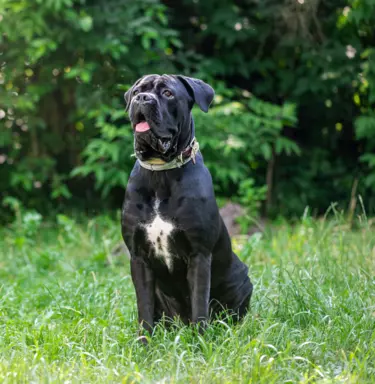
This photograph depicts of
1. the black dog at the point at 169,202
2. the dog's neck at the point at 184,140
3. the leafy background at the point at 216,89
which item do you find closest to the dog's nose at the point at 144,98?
the black dog at the point at 169,202

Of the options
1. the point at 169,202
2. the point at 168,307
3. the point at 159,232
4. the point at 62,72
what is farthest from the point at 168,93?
the point at 62,72

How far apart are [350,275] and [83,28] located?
3.69 metres

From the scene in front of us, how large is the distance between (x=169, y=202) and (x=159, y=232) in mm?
147

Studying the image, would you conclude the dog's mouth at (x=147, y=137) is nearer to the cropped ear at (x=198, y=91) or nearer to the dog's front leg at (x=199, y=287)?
the cropped ear at (x=198, y=91)

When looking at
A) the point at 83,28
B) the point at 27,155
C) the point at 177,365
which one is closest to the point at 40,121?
the point at 27,155

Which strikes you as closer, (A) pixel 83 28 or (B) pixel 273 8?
(A) pixel 83 28

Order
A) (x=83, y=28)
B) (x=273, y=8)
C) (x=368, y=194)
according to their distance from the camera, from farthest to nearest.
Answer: (x=368, y=194) < (x=273, y=8) < (x=83, y=28)

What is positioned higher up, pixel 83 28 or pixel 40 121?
pixel 83 28

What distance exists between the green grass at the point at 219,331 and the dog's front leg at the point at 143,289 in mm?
108

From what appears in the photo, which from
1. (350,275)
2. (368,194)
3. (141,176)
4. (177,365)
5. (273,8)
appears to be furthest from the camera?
(368,194)

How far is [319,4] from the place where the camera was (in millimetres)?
7586

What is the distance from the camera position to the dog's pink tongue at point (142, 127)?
310cm

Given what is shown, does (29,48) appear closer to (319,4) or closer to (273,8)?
(273,8)

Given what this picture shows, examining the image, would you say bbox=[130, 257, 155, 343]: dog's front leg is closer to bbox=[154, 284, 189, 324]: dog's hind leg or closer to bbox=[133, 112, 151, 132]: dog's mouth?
bbox=[154, 284, 189, 324]: dog's hind leg
